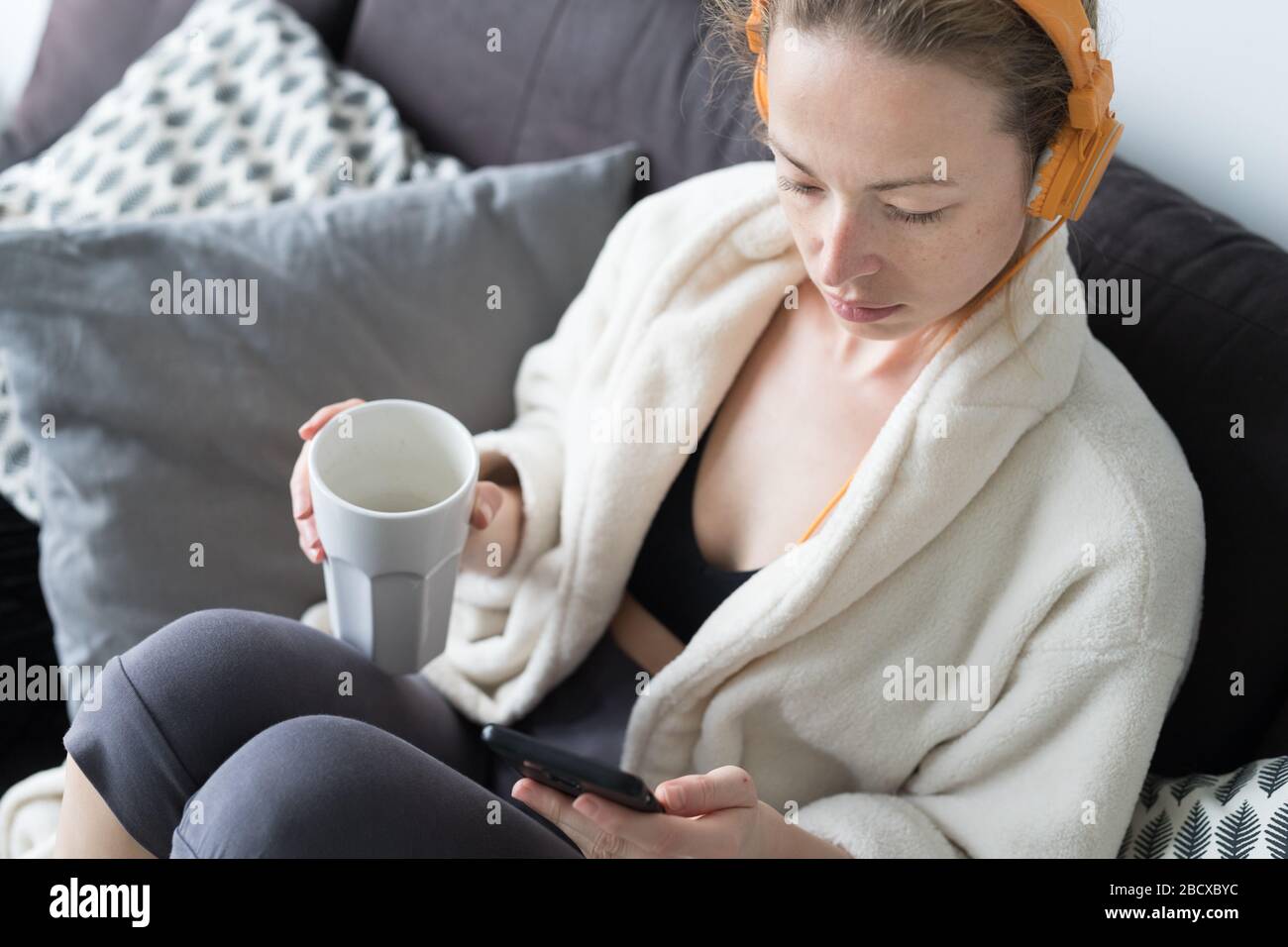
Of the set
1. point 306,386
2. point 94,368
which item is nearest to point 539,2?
point 306,386

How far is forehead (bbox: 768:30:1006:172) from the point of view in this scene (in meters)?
0.83

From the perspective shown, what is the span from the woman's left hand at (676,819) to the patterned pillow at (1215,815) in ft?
1.09

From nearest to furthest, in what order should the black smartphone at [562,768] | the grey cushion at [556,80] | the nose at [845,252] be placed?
the black smartphone at [562,768]
the nose at [845,252]
the grey cushion at [556,80]

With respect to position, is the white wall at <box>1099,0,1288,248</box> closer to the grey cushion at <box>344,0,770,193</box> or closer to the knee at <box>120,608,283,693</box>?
the grey cushion at <box>344,0,770,193</box>

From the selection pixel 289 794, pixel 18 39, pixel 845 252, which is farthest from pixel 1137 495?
pixel 18 39

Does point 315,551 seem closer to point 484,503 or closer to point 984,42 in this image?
point 484,503

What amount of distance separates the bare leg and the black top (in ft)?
1.62

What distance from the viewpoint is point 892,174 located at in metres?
0.86

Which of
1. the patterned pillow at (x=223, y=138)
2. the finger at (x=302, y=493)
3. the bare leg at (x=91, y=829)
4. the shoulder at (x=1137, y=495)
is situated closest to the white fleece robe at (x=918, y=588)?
the shoulder at (x=1137, y=495)

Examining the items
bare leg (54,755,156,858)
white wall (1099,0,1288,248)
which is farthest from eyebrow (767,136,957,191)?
bare leg (54,755,156,858)

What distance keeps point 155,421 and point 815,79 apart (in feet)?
2.52

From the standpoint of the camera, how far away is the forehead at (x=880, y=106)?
832mm

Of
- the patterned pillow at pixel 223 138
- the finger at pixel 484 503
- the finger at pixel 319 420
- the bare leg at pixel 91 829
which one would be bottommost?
the bare leg at pixel 91 829

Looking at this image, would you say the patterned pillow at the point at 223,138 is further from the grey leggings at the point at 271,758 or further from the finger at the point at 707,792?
the finger at the point at 707,792
